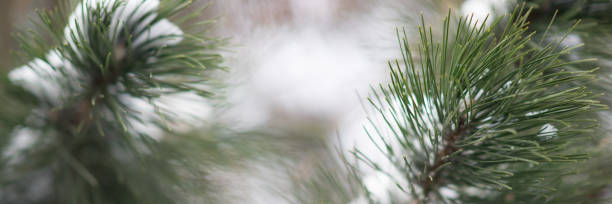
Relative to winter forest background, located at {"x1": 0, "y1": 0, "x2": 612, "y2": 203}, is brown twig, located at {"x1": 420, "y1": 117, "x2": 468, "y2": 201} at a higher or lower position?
lower

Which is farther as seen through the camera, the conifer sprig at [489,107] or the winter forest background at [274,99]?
the winter forest background at [274,99]

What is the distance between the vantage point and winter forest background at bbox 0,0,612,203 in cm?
38

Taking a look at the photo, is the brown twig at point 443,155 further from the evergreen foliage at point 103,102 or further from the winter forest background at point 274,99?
the evergreen foliage at point 103,102

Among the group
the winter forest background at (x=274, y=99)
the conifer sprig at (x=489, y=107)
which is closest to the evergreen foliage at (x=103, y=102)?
the winter forest background at (x=274, y=99)

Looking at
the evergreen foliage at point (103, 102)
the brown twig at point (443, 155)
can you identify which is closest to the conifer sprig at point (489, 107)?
the brown twig at point (443, 155)

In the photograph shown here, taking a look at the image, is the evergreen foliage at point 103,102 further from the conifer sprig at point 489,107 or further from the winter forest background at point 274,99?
the conifer sprig at point 489,107

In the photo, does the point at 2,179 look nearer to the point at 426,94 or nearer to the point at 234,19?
the point at 426,94

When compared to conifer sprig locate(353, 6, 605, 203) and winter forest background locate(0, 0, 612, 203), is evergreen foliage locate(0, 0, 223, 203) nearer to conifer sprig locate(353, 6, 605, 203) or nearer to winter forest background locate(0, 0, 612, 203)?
winter forest background locate(0, 0, 612, 203)

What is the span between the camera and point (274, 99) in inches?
45.4

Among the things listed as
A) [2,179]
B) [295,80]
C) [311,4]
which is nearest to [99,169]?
[2,179]

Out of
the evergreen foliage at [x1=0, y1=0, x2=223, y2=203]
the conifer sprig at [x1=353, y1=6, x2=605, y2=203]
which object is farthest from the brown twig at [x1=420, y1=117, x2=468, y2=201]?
the evergreen foliage at [x1=0, y1=0, x2=223, y2=203]

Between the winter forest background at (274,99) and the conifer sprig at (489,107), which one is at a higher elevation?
the winter forest background at (274,99)

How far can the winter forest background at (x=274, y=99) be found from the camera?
38 centimetres

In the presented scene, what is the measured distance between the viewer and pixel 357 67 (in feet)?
4.16
